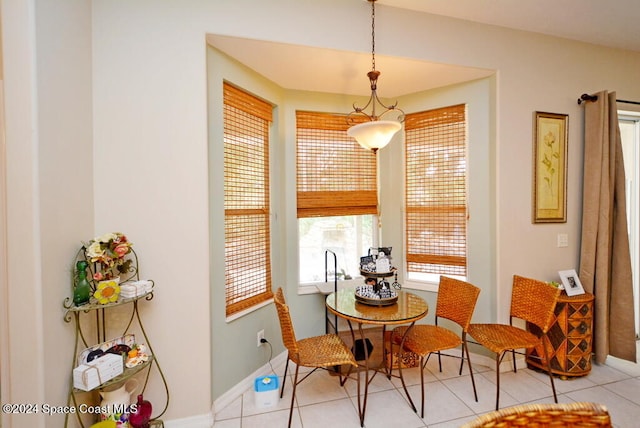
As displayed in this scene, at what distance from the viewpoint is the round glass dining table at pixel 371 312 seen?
1.82 meters

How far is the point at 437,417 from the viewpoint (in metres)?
1.85

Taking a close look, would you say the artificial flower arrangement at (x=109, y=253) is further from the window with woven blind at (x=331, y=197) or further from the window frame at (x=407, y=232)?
the window frame at (x=407, y=232)

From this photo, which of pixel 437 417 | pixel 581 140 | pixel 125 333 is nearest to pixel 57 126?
pixel 125 333

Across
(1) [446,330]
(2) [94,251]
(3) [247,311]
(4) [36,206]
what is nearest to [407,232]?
(1) [446,330]

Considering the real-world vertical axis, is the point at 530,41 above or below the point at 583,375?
above

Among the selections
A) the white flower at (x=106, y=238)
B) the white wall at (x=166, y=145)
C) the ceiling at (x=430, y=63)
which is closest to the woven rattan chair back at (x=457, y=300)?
the white wall at (x=166, y=145)

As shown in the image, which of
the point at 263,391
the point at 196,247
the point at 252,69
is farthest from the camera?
the point at 252,69

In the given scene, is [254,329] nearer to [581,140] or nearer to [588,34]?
[581,140]

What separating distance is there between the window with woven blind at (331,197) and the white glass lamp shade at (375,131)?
3.28ft

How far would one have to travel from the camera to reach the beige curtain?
2.38 meters

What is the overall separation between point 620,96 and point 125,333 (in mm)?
4697

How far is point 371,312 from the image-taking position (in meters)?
1.96

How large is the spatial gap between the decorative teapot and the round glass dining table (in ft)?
4.40

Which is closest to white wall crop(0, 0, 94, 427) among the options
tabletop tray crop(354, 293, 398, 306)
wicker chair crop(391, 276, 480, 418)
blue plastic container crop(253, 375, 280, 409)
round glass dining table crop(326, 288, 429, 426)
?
blue plastic container crop(253, 375, 280, 409)
